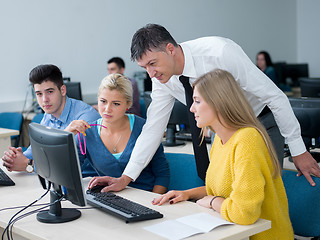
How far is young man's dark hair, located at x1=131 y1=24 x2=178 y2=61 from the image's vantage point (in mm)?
1878

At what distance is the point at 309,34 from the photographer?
339 inches

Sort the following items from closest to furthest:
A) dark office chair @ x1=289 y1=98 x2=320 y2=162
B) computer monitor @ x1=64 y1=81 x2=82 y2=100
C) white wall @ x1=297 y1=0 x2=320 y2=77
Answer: dark office chair @ x1=289 y1=98 x2=320 y2=162 < computer monitor @ x1=64 y1=81 x2=82 y2=100 < white wall @ x1=297 y1=0 x2=320 y2=77

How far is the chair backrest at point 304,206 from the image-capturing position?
5.97 feet

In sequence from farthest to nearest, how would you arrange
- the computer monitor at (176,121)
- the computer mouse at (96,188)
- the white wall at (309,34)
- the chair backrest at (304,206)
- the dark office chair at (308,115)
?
the white wall at (309,34) → the computer monitor at (176,121) → the dark office chair at (308,115) → the computer mouse at (96,188) → the chair backrest at (304,206)

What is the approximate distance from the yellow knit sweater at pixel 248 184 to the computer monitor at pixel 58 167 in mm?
509

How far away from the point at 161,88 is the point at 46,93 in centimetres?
79

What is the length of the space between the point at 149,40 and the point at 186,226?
0.78 m

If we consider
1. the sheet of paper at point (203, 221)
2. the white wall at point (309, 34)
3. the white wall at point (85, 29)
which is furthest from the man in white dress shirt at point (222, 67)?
the white wall at point (309, 34)

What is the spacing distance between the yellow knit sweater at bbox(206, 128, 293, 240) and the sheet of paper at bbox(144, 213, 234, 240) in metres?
0.06

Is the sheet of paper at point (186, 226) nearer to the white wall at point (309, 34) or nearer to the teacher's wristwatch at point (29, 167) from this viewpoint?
the teacher's wristwatch at point (29, 167)

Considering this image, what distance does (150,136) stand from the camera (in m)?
2.21

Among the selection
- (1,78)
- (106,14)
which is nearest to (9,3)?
(1,78)

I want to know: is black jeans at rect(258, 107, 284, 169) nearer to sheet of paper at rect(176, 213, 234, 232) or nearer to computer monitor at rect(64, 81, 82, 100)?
sheet of paper at rect(176, 213, 234, 232)

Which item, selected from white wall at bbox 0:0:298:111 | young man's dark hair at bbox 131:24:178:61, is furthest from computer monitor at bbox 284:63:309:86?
A: young man's dark hair at bbox 131:24:178:61
